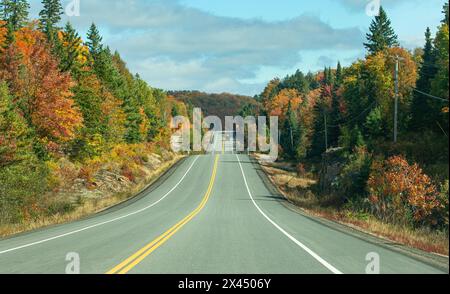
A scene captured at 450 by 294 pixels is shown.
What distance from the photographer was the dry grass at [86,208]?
71.8ft

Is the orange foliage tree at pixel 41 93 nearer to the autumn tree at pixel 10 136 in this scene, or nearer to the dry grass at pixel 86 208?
the autumn tree at pixel 10 136

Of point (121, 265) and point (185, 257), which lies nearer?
point (121, 265)

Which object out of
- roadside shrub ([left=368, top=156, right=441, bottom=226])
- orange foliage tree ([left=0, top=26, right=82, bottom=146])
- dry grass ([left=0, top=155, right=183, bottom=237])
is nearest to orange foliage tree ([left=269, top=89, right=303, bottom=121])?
dry grass ([left=0, top=155, right=183, bottom=237])

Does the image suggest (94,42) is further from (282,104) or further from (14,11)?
(282,104)

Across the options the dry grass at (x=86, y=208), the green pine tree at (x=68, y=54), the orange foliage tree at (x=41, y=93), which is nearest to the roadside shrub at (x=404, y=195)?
the dry grass at (x=86, y=208)

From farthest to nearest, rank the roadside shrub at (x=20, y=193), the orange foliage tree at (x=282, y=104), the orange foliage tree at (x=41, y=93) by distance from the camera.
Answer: the orange foliage tree at (x=282, y=104), the orange foliage tree at (x=41, y=93), the roadside shrub at (x=20, y=193)

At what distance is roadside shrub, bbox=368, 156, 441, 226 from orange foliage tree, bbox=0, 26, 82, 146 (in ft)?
92.2

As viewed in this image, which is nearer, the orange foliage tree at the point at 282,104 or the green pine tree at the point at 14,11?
the green pine tree at the point at 14,11

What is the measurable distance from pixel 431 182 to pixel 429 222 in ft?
15.3

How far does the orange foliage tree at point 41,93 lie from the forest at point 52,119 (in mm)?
83

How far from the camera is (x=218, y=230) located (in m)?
17.1

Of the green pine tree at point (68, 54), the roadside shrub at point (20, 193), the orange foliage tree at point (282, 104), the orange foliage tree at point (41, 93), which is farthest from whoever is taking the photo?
the orange foliage tree at point (282, 104)

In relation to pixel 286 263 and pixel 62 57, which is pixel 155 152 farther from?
pixel 286 263
